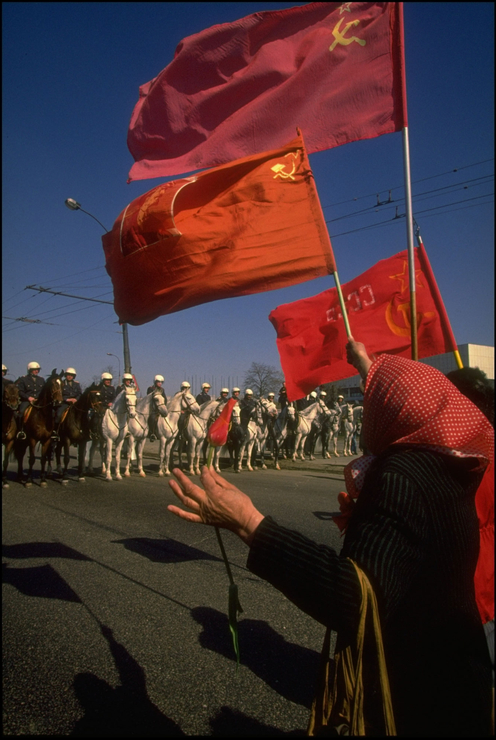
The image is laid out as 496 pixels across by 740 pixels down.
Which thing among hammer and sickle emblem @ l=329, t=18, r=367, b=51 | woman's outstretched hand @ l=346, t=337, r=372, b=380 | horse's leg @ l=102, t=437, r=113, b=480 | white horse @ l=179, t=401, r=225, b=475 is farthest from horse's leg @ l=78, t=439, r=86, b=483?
hammer and sickle emblem @ l=329, t=18, r=367, b=51

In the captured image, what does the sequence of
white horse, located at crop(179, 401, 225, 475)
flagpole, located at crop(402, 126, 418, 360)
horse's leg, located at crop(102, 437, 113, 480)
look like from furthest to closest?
white horse, located at crop(179, 401, 225, 475) → horse's leg, located at crop(102, 437, 113, 480) → flagpole, located at crop(402, 126, 418, 360)

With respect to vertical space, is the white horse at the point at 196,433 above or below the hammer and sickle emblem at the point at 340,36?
below

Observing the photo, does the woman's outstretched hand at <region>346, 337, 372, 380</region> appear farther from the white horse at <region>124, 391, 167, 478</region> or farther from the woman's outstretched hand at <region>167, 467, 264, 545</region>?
the white horse at <region>124, 391, 167, 478</region>

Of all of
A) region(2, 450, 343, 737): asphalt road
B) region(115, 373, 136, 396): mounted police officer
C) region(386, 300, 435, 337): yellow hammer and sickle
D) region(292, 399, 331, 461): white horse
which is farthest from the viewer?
region(292, 399, 331, 461): white horse

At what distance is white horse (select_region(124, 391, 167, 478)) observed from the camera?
51.0 feet

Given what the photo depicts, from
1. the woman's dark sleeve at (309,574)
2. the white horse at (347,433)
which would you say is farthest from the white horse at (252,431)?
the woman's dark sleeve at (309,574)

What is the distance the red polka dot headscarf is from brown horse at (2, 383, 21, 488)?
39.2 feet

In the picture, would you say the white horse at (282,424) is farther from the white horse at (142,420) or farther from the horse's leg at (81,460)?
the horse's leg at (81,460)

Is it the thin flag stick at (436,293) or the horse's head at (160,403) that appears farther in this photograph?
the horse's head at (160,403)

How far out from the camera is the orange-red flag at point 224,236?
3408 millimetres

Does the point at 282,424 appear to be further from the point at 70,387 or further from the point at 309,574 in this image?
the point at 309,574

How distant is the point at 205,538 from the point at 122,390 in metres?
9.09

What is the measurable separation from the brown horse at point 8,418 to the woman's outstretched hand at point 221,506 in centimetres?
1166

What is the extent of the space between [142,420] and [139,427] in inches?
10.1
